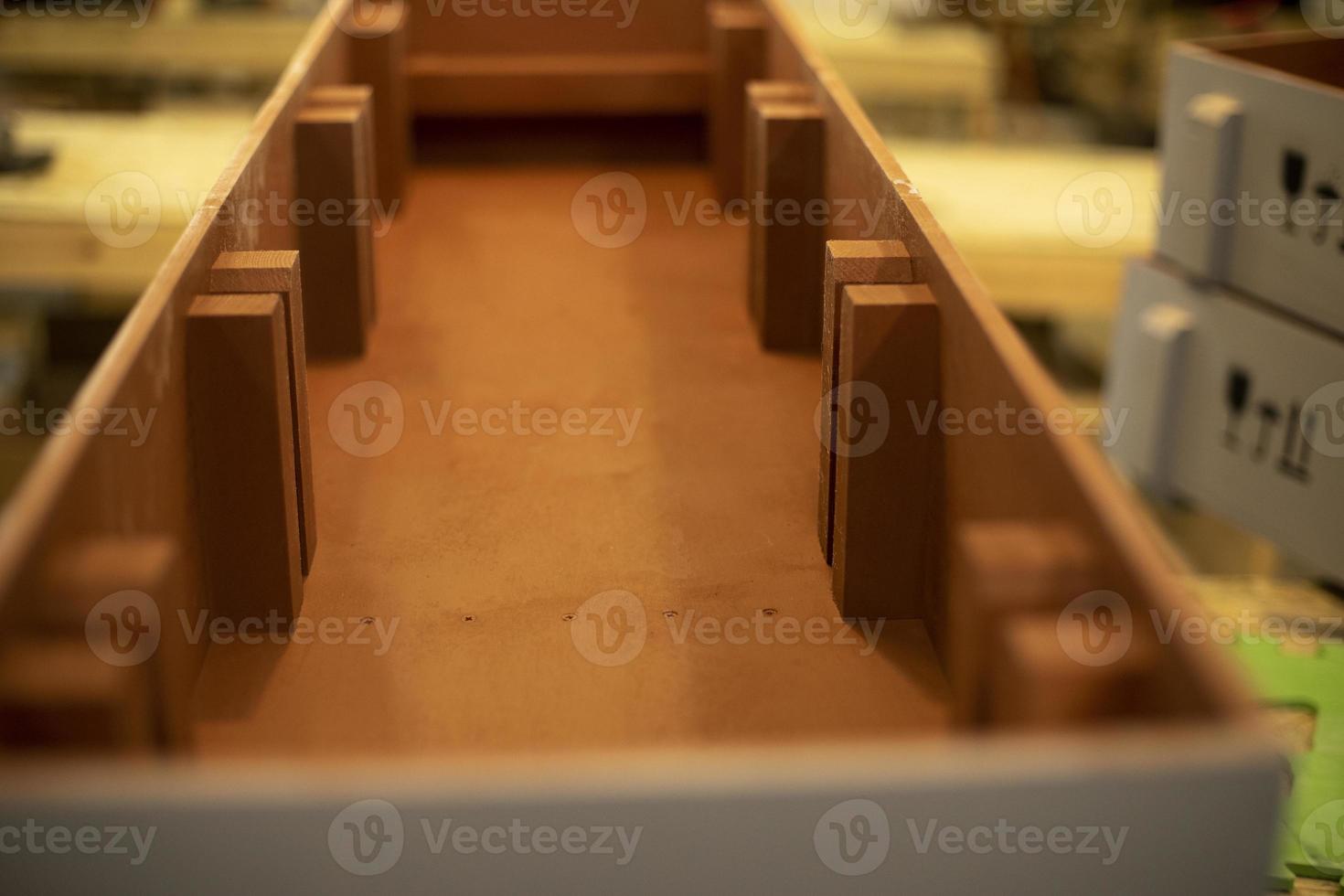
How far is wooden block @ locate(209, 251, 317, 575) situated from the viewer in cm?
140

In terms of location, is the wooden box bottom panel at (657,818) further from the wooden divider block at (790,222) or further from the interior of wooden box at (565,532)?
the wooden divider block at (790,222)

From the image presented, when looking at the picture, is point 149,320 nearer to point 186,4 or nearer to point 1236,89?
point 1236,89

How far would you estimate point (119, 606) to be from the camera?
100 centimetres

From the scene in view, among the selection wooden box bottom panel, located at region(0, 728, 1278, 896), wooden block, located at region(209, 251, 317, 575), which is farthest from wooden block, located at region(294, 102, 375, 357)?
wooden box bottom panel, located at region(0, 728, 1278, 896)

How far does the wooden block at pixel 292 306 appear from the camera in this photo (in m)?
1.40

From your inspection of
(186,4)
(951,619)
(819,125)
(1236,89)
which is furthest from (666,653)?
(186,4)

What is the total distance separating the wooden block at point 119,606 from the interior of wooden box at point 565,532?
0.43ft

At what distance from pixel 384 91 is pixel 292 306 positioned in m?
1.28

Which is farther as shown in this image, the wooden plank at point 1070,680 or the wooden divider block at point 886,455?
the wooden divider block at point 886,455

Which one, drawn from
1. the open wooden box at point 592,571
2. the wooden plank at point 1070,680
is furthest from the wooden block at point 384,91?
the wooden plank at point 1070,680

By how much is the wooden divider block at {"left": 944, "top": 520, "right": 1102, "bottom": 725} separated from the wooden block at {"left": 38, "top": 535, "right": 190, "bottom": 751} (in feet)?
1.86

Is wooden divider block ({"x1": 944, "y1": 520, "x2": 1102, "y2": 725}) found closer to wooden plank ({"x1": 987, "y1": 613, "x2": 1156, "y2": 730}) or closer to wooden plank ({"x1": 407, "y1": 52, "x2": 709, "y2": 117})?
wooden plank ({"x1": 987, "y1": 613, "x2": 1156, "y2": 730})

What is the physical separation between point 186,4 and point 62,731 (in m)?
4.56

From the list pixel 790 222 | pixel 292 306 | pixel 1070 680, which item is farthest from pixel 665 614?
pixel 790 222
